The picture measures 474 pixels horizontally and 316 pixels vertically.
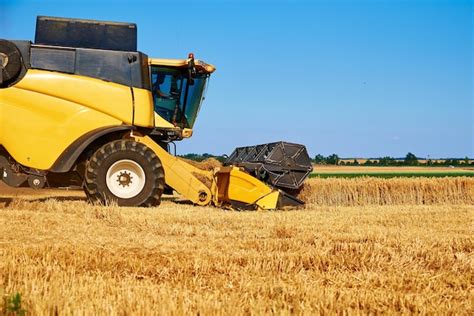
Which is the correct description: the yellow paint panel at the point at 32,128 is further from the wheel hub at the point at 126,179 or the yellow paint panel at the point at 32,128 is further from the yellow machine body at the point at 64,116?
the wheel hub at the point at 126,179

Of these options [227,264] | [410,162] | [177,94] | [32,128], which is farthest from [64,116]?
Answer: [410,162]

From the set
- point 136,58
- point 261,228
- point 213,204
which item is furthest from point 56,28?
point 261,228

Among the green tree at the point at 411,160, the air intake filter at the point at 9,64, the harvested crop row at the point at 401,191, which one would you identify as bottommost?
the harvested crop row at the point at 401,191

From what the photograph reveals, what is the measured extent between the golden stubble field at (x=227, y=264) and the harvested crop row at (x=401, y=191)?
5004mm

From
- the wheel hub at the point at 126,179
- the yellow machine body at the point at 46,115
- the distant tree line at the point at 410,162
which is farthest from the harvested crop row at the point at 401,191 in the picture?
the distant tree line at the point at 410,162

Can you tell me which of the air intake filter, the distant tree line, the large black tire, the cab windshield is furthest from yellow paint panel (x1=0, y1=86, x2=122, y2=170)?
the distant tree line

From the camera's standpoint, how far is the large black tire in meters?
9.88

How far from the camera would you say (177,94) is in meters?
11.0

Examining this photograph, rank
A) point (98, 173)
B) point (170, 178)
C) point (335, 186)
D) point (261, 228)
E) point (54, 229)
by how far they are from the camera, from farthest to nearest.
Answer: point (335, 186) < point (170, 178) < point (98, 173) < point (261, 228) < point (54, 229)

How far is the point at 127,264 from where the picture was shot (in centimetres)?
486

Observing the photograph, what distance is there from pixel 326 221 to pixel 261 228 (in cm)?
136

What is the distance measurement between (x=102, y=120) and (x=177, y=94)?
1532mm

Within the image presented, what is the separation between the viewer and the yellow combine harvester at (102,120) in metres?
9.80

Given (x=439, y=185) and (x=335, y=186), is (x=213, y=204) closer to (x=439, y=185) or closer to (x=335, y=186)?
(x=335, y=186)
